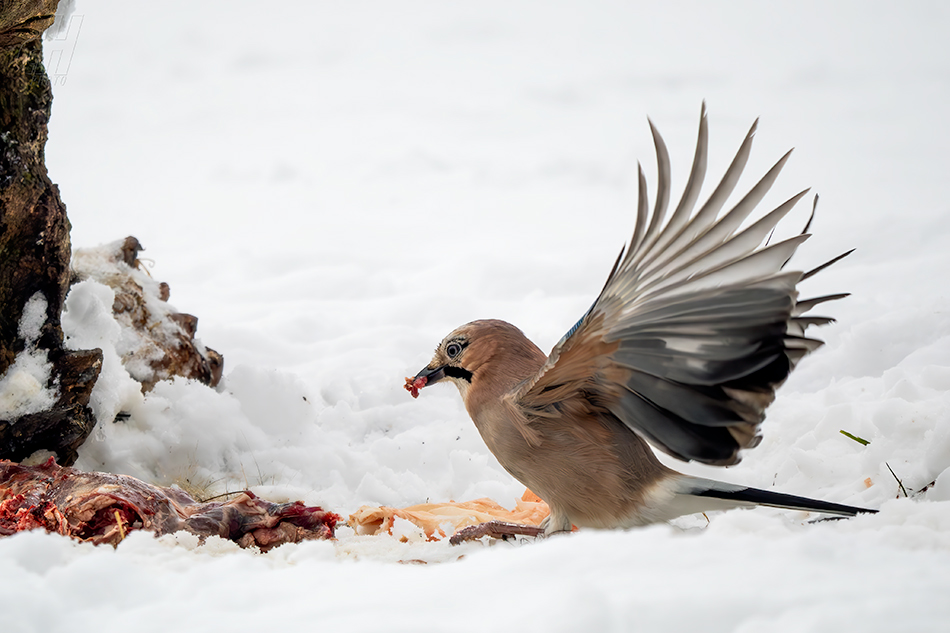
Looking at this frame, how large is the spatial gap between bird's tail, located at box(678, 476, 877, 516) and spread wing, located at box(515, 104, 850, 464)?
31 cm

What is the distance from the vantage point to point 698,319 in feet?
6.36

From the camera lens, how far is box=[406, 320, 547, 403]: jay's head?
2.66m

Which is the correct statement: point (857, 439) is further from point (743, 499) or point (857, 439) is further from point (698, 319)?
point (698, 319)

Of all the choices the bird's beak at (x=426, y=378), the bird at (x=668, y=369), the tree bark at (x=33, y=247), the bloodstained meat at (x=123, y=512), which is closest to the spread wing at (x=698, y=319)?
the bird at (x=668, y=369)

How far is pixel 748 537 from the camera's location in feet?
5.00

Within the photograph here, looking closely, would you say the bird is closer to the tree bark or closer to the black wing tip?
the black wing tip

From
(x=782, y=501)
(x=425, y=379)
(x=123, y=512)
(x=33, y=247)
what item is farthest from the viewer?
(x=33, y=247)

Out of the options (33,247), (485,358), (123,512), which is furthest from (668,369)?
(33,247)

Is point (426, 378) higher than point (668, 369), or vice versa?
point (426, 378)

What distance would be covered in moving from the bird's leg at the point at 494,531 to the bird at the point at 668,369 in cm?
25

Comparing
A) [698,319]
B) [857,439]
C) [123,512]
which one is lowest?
[857,439]

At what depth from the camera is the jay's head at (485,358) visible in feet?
8.73

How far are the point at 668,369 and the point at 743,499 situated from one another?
0.54 m

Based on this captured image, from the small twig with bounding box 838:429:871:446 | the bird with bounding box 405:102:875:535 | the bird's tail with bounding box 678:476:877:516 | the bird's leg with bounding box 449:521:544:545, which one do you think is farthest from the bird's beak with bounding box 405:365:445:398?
the small twig with bounding box 838:429:871:446
